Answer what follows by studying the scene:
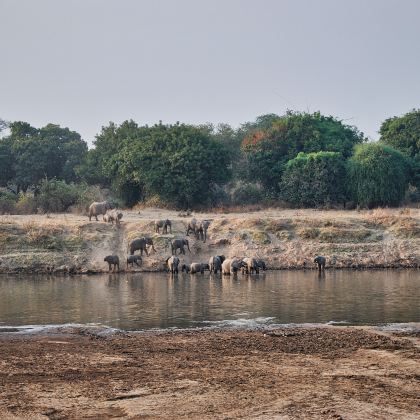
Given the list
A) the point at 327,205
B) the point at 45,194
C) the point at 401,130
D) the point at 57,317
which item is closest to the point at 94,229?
the point at 45,194

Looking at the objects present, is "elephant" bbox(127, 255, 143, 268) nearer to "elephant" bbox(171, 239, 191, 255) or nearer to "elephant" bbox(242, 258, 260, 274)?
"elephant" bbox(171, 239, 191, 255)

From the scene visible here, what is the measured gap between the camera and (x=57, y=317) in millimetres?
24375

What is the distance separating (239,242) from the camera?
44.5 meters

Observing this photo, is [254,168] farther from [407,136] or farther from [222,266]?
[222,266]

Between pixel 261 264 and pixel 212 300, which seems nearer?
pixel 212 300

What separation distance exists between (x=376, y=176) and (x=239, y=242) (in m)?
15.7

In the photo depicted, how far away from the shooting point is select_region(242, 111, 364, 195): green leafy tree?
62.2 m

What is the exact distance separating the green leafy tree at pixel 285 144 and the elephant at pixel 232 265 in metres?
21.8

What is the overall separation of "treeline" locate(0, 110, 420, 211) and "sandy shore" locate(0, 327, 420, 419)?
3755 cm

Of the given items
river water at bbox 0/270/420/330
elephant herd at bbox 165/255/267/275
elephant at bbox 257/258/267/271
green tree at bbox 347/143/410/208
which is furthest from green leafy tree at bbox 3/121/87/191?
river water at bbox 0/270/420/330

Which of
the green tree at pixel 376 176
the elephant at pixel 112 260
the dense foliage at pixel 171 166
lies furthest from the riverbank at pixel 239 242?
the dense foliage at pixel 171 166

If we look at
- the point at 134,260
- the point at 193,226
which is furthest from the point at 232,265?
the point at 193,226

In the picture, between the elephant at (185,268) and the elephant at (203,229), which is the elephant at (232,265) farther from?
the elephant at (203,229)

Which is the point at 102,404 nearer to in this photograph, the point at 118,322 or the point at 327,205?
the point at 118,322
